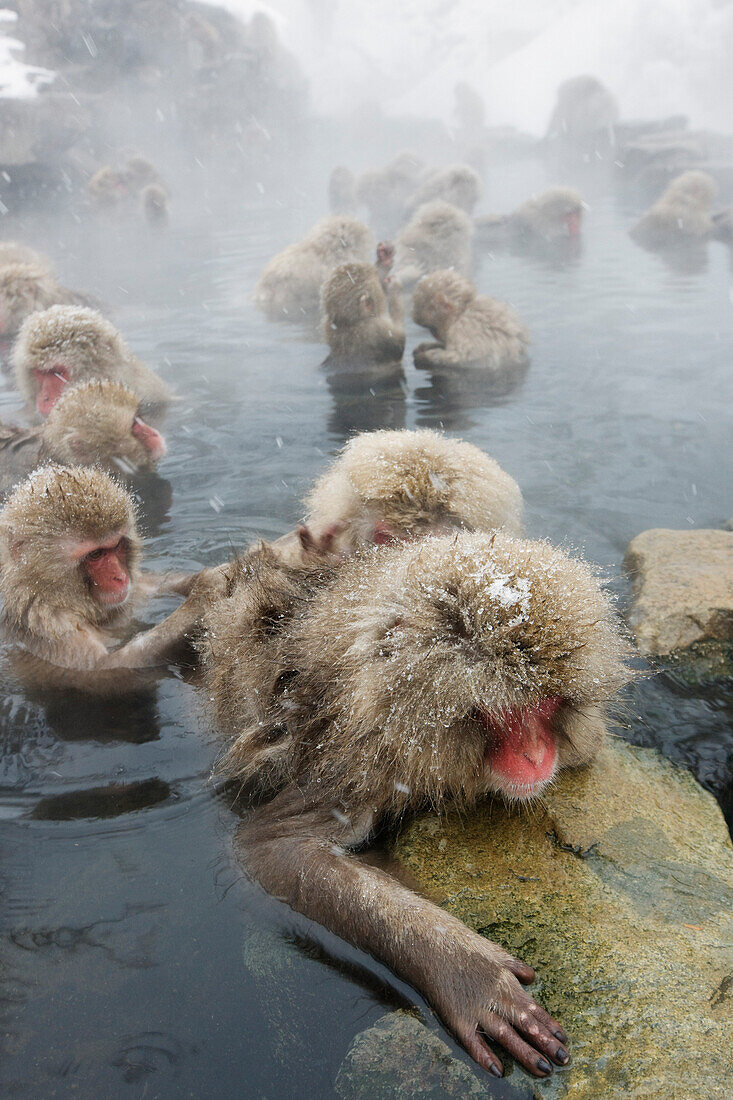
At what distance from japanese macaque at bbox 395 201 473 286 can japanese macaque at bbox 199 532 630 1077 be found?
9871 millimetres

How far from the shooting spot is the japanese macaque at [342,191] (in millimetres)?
19078

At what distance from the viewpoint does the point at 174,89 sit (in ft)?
86.8

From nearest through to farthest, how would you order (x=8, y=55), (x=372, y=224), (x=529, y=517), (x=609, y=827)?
(x=609, y=827), (x=529, y=517), (x=372, y=224), (x=8, y=55)

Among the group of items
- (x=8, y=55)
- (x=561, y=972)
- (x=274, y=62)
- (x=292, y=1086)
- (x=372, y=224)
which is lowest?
(x=292, y=1086)

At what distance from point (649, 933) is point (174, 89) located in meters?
29.8

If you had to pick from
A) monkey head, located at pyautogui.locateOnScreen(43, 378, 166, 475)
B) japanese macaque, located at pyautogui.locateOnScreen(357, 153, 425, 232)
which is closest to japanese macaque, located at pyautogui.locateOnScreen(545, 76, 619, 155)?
japanese macaque, located at pyautogui.locateOnScreen(357, 153, 425, 232)

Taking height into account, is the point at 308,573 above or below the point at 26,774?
above

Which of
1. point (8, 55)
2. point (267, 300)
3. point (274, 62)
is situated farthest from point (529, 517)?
point (274, 62)

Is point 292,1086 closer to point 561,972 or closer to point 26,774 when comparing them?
point 561,972

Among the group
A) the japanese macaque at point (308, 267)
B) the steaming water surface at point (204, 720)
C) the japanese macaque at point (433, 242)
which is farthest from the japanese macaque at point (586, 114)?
the japanese macaque at point (308, 267)

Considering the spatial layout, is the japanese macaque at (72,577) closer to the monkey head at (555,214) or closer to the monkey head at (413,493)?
the monkey head at (413,493)

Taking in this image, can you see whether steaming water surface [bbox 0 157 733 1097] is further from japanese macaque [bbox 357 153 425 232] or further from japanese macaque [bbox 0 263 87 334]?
japanese macaque [bbox 357 153 425 232]

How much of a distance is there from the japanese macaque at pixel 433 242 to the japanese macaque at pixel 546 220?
3160 millimetres

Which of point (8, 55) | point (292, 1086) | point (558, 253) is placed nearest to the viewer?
point (292, 1086)
